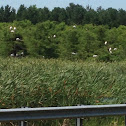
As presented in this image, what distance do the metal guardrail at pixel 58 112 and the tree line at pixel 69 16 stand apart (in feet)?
197

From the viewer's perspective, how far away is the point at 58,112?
523cm

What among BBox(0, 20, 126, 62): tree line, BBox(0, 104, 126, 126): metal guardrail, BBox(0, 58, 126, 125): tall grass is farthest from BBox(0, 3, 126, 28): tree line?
BBox(0, 104, 126, 126): metal guardrail

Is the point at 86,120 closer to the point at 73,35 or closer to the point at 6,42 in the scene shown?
the point at 73,35

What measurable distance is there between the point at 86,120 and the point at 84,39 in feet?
79.7

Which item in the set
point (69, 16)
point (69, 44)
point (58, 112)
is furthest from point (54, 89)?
point (69, 16)

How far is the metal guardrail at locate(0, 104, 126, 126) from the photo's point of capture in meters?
4.98

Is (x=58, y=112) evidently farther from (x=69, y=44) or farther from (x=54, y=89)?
(x=69, y=44)

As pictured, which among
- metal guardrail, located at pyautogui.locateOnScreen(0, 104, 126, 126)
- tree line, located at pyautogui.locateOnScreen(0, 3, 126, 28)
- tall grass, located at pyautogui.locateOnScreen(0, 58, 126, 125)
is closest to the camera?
metal guardrail, located at pyautogui.locateOnScreen(0, 104, 126, 126)

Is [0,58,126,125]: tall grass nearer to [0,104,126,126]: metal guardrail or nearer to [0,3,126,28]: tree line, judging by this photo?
[0,104,126,126]: metal guardrail

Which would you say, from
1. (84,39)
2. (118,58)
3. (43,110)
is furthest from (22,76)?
(84,39)

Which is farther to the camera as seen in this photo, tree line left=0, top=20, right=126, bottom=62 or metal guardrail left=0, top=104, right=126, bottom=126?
tree line left=0, top=20, right=126, bottom=62

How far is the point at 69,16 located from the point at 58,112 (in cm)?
7734

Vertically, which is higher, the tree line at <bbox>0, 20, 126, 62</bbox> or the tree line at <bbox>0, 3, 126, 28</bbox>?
the tree line at <bbox>0, 3, 126, 28</bbox>

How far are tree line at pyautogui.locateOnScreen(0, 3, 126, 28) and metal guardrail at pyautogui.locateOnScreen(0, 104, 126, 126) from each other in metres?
60.2
